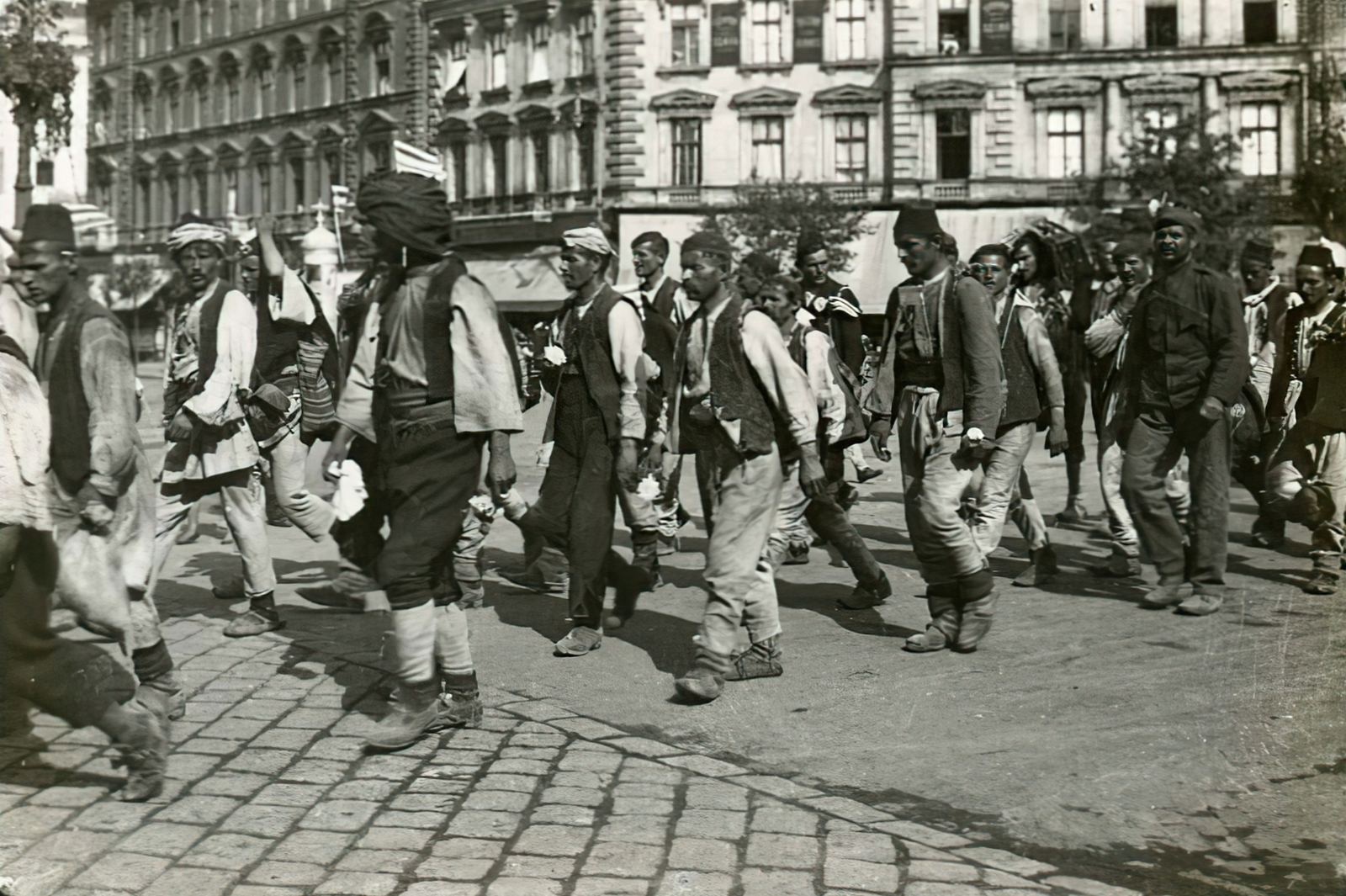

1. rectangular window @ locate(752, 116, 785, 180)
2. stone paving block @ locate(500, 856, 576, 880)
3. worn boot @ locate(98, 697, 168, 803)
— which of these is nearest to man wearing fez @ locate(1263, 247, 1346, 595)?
stone paving block @ locate(500, 856, 576, 880)

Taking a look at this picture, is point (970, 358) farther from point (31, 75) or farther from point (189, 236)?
point (31, 75)

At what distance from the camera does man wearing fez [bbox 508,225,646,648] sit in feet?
22.9

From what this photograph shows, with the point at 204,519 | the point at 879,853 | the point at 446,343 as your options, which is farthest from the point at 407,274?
the point at 204,519

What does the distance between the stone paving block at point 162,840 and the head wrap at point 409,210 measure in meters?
2.18

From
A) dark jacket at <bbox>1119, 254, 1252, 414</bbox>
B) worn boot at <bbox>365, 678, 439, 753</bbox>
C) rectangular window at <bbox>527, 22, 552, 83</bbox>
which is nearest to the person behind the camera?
worn boot at <bbox>365, 678, 439, 753</bbox>

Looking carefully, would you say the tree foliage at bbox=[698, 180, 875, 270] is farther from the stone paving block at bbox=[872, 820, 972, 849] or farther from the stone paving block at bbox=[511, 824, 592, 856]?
the stone paving block at bbox=[511, 824, 592, 856]

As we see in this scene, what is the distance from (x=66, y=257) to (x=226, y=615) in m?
3.39

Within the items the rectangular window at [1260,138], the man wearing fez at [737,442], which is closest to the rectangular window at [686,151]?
the rectangular window at [1260,138]

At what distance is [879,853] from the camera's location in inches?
167

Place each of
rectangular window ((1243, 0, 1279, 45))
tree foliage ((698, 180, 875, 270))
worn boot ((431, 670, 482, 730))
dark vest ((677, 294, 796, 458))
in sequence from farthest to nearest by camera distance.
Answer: tree foliage ((698, 180, 875, 270)) → rectangular window ((1243, 0, 1279, 45)) → dark vest ((677, 294, 796, 458)) → worn boot ((431, 670, 482, 730))

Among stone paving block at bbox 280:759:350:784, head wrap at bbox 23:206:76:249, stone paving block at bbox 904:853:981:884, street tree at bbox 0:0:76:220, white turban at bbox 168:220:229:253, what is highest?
street tree at bbox 0:0:76:220

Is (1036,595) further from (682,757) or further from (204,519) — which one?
(204,519)

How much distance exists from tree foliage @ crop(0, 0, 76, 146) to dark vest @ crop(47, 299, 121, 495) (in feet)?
2.43

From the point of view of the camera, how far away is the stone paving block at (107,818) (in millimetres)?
4406
